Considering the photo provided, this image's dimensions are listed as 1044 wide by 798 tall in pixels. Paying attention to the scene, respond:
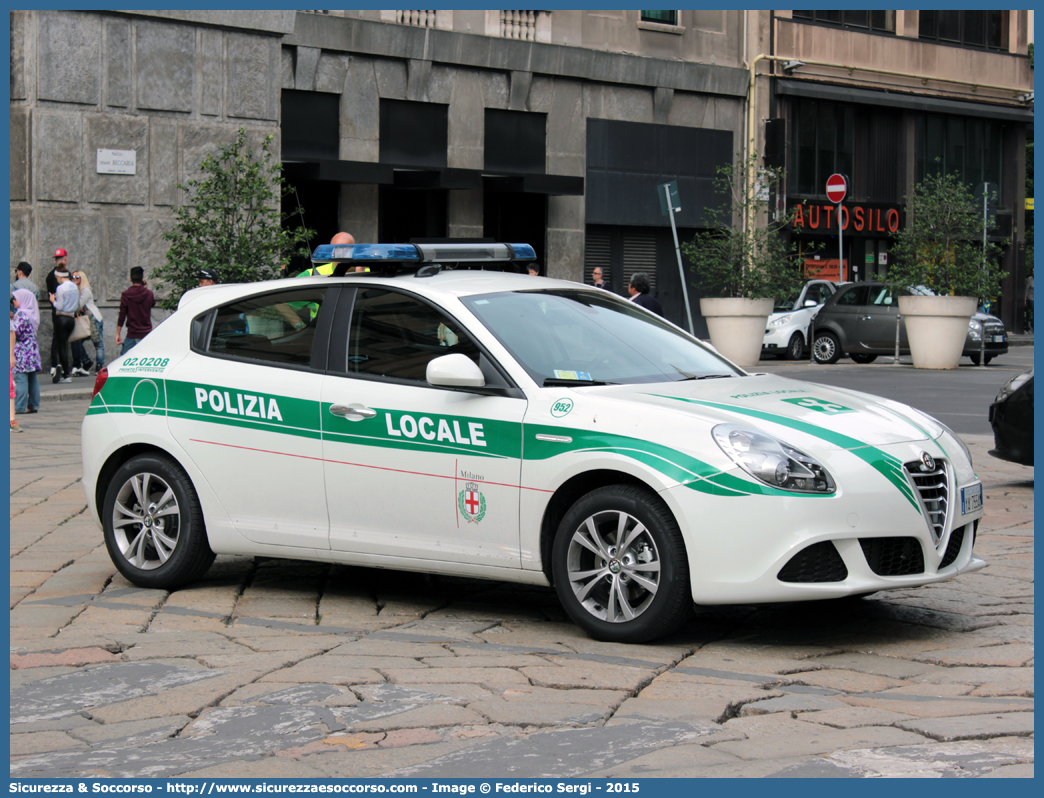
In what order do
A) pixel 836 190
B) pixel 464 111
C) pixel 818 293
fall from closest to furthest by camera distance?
pixel 818 293 < pixel 464 111 < pixel 836 190

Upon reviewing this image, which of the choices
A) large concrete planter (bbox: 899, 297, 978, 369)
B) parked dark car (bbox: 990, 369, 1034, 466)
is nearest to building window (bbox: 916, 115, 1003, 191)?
large concrete planter (bbox: 899, 297, 978, 369)

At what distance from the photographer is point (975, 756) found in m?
4.26

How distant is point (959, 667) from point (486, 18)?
25.7 m

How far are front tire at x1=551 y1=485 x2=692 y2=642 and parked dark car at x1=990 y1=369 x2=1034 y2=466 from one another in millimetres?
5601

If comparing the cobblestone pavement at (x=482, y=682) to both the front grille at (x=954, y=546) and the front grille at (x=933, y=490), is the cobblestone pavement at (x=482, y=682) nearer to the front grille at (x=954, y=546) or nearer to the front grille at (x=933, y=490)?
the front grille at (x=954, y=546)

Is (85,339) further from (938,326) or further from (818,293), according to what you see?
(818,293)

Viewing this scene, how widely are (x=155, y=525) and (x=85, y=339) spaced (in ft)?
47.5

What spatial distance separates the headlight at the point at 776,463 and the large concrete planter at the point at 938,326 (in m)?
18.7

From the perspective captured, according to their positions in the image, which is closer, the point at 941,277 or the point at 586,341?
the point at 586,341

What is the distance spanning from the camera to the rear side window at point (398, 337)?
6.45m

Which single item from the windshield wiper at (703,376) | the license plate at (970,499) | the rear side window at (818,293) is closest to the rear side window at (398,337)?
the windshield wiper at (703,376)

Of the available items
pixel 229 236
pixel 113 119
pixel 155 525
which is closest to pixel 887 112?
pixel 113 119

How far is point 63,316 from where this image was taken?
20.2 m

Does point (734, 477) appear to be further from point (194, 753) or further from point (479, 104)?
point (479, 104)
